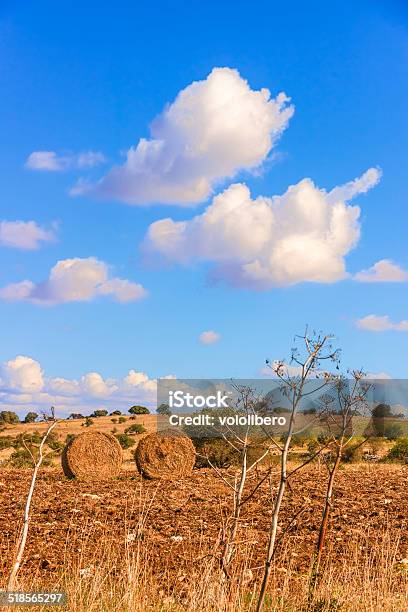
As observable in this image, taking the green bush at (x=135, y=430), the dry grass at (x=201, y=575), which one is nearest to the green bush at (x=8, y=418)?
the green bush at (x=135, y=430)

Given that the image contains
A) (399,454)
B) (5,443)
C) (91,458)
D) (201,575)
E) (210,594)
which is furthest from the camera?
(5,443)

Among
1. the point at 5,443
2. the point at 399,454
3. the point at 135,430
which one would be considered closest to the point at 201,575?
the point at 399,454

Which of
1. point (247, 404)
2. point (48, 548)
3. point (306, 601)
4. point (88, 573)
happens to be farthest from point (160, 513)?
point (247, 404)

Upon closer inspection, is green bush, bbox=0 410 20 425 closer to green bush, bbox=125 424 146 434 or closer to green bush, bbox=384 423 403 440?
green bush, bbox=125 424 146 434

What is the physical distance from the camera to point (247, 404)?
4.66 m

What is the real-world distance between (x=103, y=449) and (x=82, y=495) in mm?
6724

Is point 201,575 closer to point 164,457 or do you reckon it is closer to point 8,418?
point 164,457

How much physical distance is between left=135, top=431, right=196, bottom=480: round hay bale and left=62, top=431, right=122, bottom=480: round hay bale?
84 cm

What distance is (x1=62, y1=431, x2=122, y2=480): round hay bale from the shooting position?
2314cm

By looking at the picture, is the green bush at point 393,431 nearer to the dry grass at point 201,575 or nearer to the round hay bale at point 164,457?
the round hay bale at point 164,457

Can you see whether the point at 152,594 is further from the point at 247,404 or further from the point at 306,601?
the point at 247,404

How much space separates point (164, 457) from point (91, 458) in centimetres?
243

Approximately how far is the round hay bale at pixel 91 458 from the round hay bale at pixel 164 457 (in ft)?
2.76

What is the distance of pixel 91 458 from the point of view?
76.7ft
